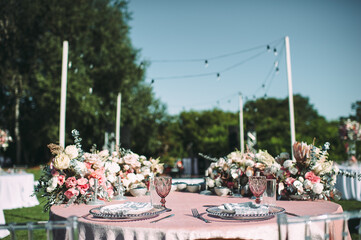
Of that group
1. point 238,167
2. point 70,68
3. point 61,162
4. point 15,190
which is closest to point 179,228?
point 61,162

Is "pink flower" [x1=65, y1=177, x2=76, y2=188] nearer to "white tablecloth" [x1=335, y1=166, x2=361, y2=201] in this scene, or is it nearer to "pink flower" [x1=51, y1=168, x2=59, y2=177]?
"pink flower" [x1=51, y1=168, x2=59, y2=177]

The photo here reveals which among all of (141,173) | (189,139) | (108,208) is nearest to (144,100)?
(189,139)

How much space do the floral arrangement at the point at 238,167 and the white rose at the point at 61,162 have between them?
1415mm

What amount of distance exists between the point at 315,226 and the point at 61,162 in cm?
183

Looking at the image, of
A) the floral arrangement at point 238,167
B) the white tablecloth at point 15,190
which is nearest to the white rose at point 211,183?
the floral arrangement at point 238,167

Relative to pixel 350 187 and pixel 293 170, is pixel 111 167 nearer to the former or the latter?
pixel 293 170

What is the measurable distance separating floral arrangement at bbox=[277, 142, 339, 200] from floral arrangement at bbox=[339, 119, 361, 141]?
7.17m

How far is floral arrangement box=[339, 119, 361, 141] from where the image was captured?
29.1ft

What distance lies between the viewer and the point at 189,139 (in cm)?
3148

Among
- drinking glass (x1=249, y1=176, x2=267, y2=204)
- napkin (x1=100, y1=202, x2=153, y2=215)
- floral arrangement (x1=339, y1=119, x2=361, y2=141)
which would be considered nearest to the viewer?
napkin (x1=100, y1=202, x2=153, y2=215)

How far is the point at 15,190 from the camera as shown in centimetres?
769

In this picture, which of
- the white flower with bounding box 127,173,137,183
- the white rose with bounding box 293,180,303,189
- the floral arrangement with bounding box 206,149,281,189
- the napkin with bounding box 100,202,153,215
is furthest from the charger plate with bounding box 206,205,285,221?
the white flower with bounding box 127,173,137,183

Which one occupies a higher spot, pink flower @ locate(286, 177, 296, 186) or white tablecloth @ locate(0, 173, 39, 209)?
pink flower @ locate(286, 177, 296, 186)

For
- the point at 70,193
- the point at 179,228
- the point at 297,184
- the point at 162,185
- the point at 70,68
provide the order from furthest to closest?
1. the point at 70,68
2. the point at 297,184
3. the point at 70,193
4. the point at 162,185
5. the point at 179,228
